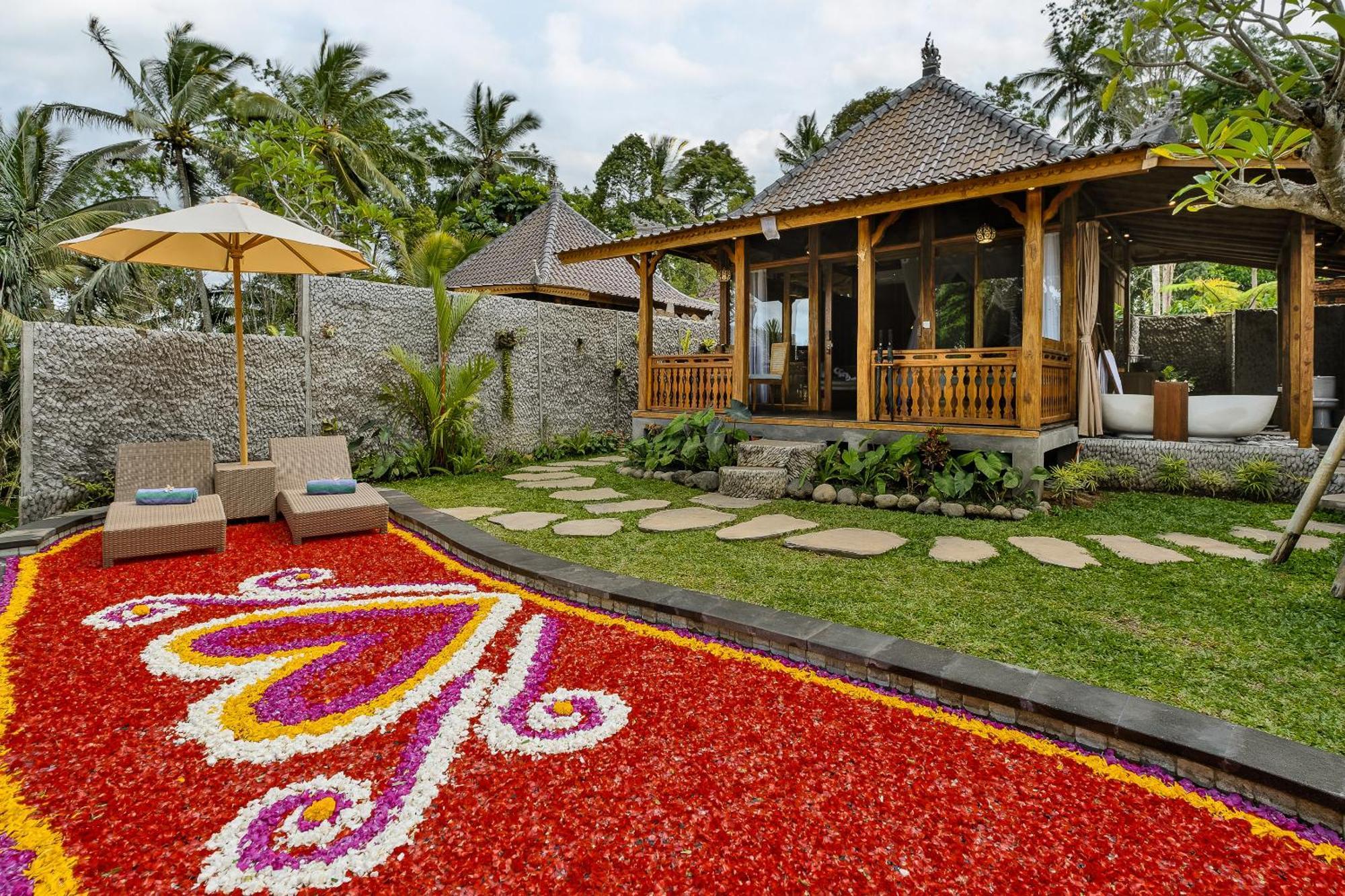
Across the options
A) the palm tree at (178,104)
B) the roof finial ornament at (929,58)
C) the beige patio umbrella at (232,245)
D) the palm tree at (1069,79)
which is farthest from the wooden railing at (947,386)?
the palm tree at (1069,79)

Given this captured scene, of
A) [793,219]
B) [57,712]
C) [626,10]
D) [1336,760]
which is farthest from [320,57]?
[1336,760]

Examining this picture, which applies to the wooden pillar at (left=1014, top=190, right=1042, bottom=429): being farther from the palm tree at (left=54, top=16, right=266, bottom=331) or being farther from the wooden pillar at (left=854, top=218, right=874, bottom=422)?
the palm tree at (left=54, top=16, right=266, bottom=331)

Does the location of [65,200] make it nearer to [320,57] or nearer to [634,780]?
[320,57]

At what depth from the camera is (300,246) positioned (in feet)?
19.2

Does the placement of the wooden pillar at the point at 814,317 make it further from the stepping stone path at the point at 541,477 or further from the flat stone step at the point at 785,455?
the stepping stone path at the point at 541,477

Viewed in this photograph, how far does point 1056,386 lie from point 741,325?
3497mm

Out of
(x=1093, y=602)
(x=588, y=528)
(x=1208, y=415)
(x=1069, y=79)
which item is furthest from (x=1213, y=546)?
(x=1069, y=79)

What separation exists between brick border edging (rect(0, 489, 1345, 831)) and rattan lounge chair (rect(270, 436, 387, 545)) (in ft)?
6.73

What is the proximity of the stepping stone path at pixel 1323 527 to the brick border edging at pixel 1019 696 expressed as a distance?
381cm

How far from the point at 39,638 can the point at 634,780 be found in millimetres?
2991

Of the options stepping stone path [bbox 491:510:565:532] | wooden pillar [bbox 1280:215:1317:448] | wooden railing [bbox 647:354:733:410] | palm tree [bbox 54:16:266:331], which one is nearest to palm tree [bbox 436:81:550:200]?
palm tree [bbox 54:16:266:331]

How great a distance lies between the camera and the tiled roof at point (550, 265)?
13.1 m

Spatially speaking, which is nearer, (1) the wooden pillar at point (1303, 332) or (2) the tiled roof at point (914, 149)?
(1) the wooden pillar at point (1303, 332)

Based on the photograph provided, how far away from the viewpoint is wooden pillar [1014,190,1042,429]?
5809 millimetres
